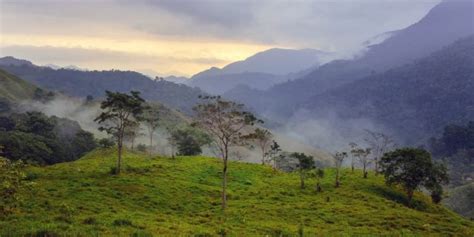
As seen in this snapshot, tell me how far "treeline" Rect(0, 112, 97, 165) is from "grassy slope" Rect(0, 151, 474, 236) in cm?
3576

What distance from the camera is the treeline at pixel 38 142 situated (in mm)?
107562

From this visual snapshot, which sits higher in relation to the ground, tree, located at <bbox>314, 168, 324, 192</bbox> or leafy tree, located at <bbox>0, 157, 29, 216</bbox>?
leafy tree, located at <bbox>0, 157, 29, 216</bbox>

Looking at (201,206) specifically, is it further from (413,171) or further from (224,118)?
(413,171)

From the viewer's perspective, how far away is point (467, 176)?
198875mm

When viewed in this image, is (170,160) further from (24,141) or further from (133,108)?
(24,141)

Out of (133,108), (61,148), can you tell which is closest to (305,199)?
(133,108)

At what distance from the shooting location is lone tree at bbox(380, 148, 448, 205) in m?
72.1

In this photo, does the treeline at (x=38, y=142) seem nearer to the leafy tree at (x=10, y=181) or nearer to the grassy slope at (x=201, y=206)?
the grassy slope at (x=201, y=206)

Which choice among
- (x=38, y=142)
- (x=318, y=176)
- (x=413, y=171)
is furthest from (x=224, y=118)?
(x=38, y=142)

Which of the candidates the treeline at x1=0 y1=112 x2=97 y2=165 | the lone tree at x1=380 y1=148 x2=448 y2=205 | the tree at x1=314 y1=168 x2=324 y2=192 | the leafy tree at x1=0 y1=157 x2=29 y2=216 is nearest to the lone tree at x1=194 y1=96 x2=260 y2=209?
the tree at x1=314 y1=168 x2=324 y2=192

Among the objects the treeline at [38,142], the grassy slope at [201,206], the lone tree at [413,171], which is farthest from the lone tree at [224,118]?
the treeline at [38,142]

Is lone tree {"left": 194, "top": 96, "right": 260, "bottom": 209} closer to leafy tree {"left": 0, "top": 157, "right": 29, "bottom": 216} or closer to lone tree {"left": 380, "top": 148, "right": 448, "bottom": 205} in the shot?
A: lone tree {"left": 380, "top": 148, "right": 448, "bottom": 205}

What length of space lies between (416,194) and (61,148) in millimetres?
103407

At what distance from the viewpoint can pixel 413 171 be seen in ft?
235
